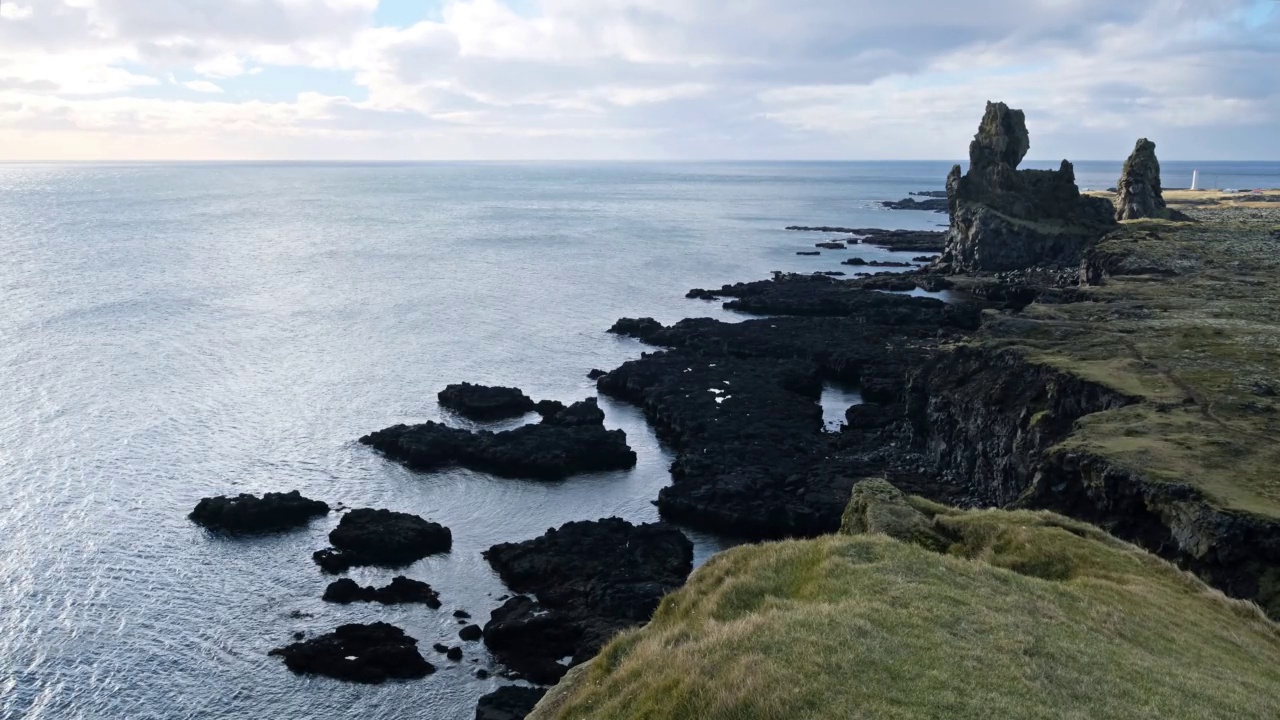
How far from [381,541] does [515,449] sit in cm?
1537

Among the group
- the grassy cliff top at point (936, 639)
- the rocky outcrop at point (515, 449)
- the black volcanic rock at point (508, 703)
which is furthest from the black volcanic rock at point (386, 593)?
the grassy cliff top at point (936, 639)

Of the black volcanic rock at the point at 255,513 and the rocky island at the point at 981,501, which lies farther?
the black volcanic rock at the point at 255,513

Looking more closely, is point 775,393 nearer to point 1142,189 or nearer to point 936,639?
point 936,639

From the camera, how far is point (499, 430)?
74625 mm

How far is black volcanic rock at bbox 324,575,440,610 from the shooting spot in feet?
155

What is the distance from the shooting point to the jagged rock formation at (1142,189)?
536 ft

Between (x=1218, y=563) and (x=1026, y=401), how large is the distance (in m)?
23.8

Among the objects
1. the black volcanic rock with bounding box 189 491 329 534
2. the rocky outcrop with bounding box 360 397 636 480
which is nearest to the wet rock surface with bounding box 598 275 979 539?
the rocky outcrop with bounding box 360 397 636 480

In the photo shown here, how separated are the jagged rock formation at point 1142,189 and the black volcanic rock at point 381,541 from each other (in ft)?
484

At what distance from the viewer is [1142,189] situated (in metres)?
164

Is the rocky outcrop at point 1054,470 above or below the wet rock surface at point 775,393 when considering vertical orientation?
above

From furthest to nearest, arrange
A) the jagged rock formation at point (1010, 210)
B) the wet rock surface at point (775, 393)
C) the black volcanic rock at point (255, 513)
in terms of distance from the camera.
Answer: the jagged rock formation at point (1010, 210) → the wet rock surface at point (775, 393) → the black volcanic rock at point (255, 513)

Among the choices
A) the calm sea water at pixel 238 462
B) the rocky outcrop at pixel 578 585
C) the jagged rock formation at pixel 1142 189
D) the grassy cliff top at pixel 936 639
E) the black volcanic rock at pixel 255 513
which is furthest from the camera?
the jagged rock formation at pixel 1142 189

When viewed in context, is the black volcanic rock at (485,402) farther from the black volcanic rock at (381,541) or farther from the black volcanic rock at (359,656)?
the black volcanic rock at (359,656)
